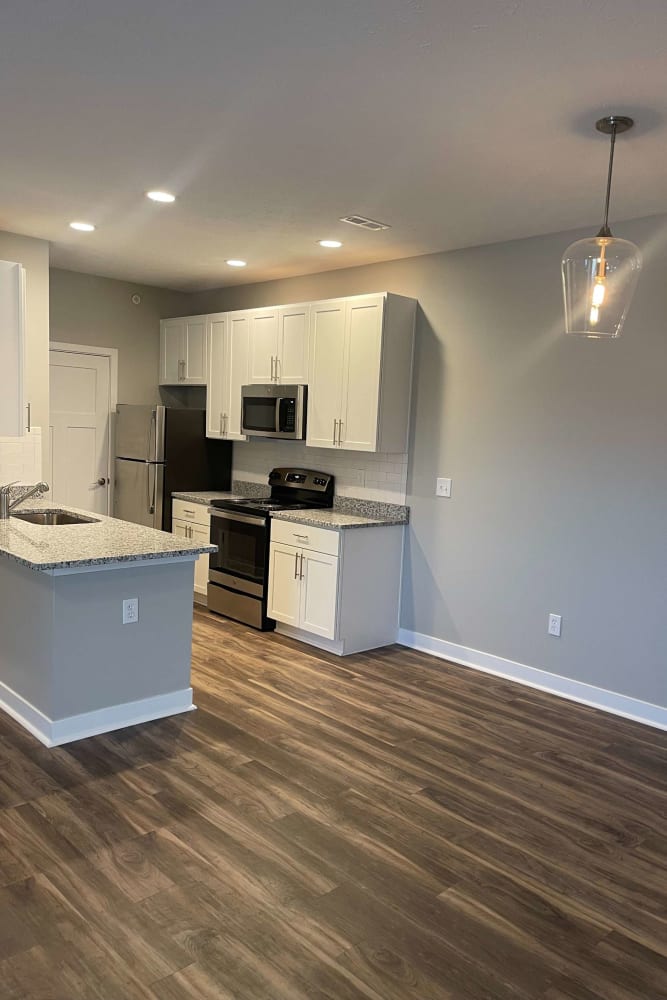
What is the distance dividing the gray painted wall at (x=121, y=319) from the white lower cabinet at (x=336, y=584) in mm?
2254

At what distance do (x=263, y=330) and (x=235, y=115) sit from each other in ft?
9.41

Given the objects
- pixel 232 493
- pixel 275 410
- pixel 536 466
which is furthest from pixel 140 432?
pixel 536 466

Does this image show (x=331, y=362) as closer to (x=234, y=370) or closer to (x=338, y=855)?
(x=234, y=370)

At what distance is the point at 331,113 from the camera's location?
2.64m

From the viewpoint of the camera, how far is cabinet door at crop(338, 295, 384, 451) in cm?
475

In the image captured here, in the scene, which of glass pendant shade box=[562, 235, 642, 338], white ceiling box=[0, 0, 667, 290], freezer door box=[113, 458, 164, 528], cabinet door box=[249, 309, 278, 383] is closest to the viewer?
white ceiling box=[0, 0, 667, 290]

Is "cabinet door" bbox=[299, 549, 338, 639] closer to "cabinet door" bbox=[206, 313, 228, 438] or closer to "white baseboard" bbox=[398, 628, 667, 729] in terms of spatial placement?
"white baseboard" bbox=[398, 628, 667, 729]

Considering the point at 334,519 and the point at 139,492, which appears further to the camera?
the point at 139,492

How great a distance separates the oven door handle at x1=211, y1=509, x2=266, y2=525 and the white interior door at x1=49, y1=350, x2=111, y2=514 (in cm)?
139

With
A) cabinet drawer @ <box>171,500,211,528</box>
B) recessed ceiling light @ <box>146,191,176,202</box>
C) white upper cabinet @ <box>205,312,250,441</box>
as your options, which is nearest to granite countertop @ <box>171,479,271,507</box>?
cabinet drawer @ <box>171,500,211,528</box>

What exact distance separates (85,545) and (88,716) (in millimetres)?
775

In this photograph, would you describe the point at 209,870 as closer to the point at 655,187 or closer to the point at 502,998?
the point at 502,998

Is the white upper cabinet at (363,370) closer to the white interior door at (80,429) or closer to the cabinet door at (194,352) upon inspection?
the cabinet door at (194,352)

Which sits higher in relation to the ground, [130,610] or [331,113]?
[331,113]
